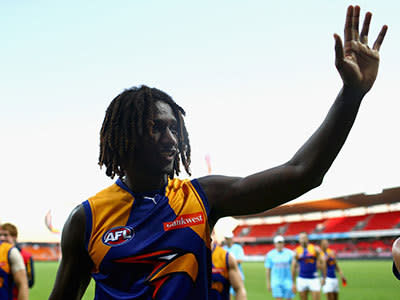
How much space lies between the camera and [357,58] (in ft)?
5.84

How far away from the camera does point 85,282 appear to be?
2316mm

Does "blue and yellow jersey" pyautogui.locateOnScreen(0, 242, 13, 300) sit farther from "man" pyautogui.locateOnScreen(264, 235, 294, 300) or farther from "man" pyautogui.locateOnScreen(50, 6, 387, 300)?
"man" pyautogui.locateOnScreen(264, 235, 294, 300)

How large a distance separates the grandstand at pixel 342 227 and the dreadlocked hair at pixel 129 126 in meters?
44.6

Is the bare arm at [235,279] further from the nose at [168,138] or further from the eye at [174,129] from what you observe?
the nose at [168,138]

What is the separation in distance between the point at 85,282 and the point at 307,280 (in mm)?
12415

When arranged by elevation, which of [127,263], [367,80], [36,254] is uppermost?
[367,80]

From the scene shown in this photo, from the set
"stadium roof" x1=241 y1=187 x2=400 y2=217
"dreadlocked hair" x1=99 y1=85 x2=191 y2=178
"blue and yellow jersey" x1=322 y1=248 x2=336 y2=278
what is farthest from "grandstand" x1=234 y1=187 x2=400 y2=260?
"dreadlocked hair" x1=99 y1=85 x2=191 y2=178

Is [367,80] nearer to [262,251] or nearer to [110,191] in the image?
[110,191]

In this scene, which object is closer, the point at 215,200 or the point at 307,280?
the point at 215,200

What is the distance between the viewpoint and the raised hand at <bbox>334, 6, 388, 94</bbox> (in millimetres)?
1731

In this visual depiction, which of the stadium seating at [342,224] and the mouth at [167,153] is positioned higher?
the mouth at [167,153]

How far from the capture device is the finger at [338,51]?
1.66 m

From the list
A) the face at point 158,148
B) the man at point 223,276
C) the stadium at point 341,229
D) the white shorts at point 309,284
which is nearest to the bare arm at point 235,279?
the man at point 223,276

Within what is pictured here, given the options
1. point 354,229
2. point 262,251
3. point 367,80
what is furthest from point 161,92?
point 262,251
